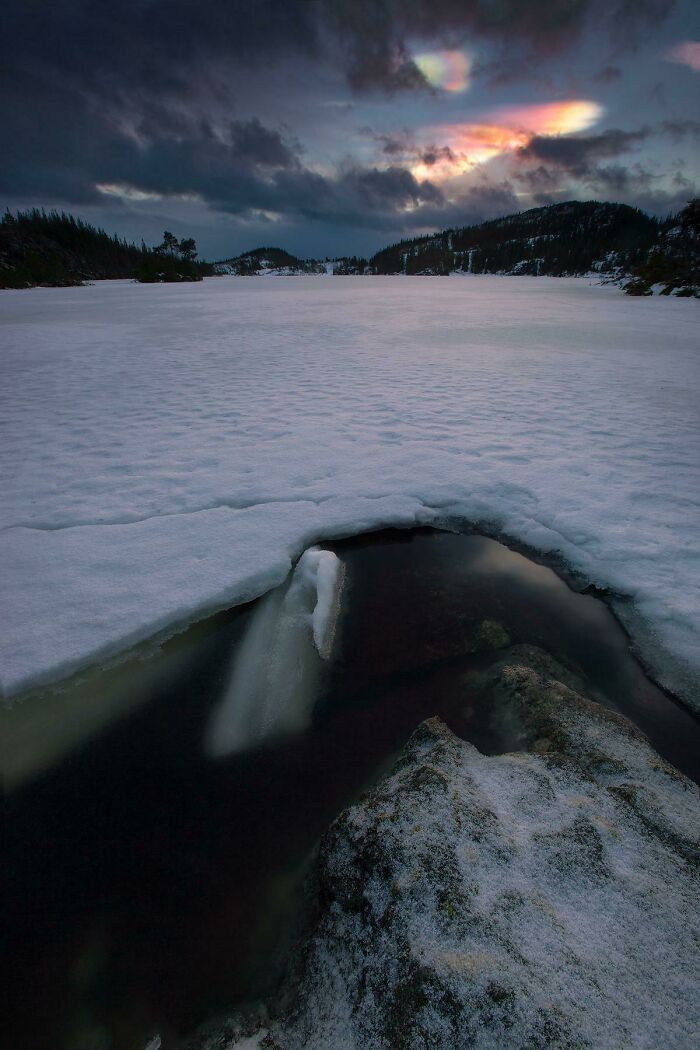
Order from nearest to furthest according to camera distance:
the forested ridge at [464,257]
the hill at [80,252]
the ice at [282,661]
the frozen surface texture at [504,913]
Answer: the frozen surface texture at [504,913]
the ice at [282,661]
the forested ridge at [464,257]
the hill at [80,252]

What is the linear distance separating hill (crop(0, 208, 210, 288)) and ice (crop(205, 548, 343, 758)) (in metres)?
81.3

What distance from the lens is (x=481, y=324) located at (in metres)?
19.5

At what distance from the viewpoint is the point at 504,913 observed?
1704mm

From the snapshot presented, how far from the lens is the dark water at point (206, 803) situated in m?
1.88

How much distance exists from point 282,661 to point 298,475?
2788mm

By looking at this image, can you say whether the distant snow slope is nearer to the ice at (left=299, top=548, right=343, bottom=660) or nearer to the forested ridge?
the ice at (left=299, top=548, right=343, bottom=660)

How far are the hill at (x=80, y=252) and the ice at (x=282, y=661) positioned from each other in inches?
3201

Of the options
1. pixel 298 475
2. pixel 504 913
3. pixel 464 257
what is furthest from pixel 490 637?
pixel 464 257

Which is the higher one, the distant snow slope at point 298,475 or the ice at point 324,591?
the distant snow slope at point 298,475

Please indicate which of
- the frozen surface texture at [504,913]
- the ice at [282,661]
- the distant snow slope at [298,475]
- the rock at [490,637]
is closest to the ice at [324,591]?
the ice at [282,661]

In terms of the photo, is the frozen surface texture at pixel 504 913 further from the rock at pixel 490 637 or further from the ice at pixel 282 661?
the rock at pixel 490 637

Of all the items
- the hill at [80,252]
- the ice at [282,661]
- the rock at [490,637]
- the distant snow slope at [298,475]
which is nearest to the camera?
the ice at [282,661]

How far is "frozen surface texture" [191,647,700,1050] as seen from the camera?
146 centimetres

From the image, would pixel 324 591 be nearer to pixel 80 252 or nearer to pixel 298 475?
pixel 298 475
